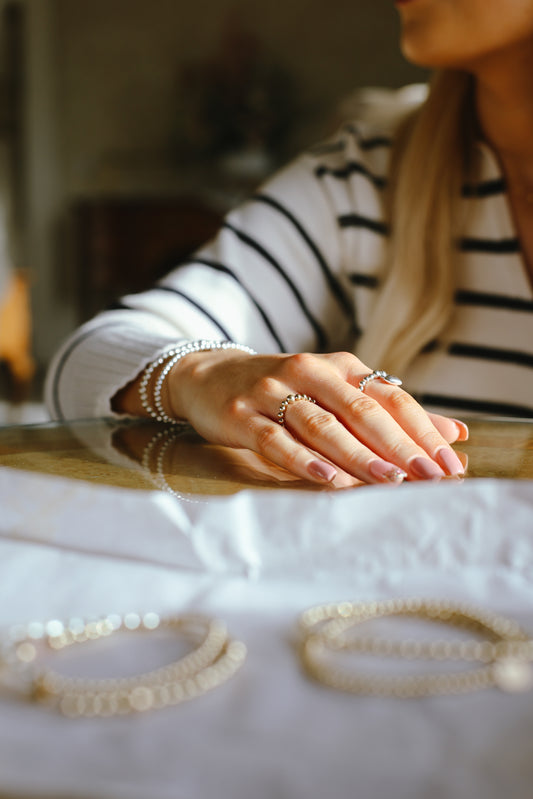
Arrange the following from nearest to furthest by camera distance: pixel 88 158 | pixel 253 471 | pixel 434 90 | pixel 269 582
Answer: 1. pixel 269 582
2. pixel 253 471
3. pixel 434 90
4. pixel 88 158

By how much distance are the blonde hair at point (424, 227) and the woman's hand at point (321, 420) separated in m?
Result: 0.34

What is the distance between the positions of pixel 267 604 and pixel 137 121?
13.6 ft

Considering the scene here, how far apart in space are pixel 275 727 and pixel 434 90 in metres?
0.96

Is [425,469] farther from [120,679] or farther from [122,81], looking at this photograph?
[122,81]

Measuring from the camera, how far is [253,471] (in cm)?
52

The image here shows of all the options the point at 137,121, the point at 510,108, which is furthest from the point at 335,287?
the point at 137,121

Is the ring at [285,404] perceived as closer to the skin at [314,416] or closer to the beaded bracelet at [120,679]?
the skin at [314,416]

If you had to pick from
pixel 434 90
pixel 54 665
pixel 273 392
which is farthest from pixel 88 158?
pixel 54 665

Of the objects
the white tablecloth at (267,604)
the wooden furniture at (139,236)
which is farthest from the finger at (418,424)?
the wooden furniture at (139,236)

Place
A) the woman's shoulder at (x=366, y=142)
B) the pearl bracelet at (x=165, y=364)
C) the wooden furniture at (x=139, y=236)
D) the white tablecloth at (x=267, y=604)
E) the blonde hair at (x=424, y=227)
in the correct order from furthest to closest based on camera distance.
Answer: the wooden furniture at (x=139, y=236)
the woman's shoulder at (x=366, y=142)
the blonde hair at (x=424, y=227)
the pearl bracelet at (x=165, y=364)
the white tablecloth at (x=267, y=604)

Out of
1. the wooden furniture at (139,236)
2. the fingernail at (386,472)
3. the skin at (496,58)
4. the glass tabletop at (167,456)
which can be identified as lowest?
the wooden furniture at (139,236)

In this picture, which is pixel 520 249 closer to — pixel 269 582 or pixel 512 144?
pixel 512 144

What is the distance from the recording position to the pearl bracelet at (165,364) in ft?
2.25

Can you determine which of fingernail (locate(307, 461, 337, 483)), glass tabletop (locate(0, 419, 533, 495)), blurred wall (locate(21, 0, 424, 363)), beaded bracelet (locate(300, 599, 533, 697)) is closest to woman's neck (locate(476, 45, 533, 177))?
glass tabletop (locate(0, 419, 533, 495))
